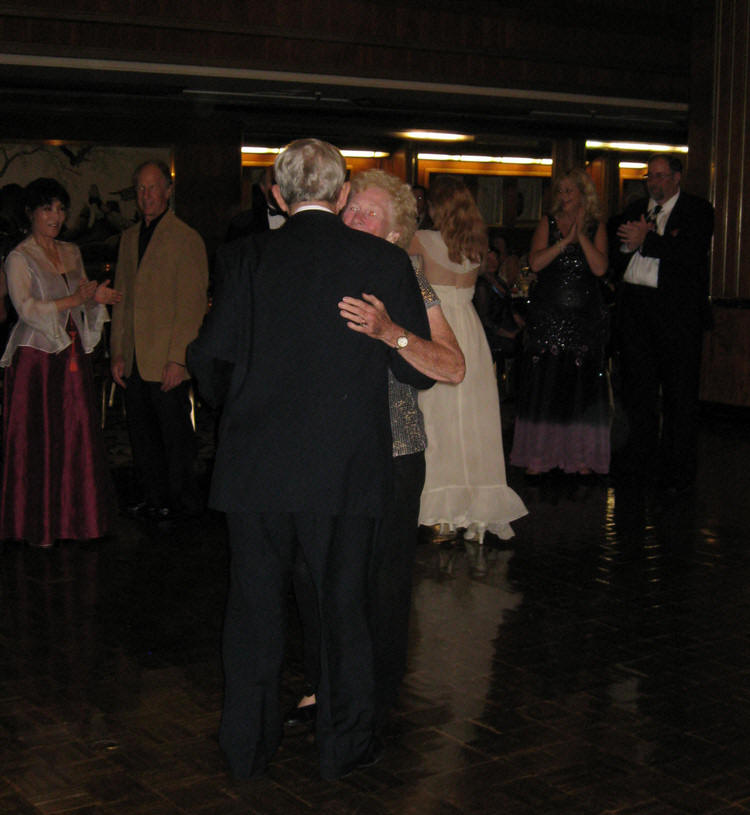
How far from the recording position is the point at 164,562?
5.19 metres

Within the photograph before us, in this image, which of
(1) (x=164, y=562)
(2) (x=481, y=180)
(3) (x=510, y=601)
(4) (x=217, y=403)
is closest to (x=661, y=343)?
(3) (x=510, y=601)

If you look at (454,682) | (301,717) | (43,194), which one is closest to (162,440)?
(43,194)

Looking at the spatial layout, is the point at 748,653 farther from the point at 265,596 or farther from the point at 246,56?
the point at 246,56

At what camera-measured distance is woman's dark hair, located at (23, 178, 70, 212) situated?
535 centimetres

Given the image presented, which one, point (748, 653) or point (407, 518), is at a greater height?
point (407, 518)

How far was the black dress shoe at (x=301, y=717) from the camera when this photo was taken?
339cm

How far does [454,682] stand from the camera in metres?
3.74

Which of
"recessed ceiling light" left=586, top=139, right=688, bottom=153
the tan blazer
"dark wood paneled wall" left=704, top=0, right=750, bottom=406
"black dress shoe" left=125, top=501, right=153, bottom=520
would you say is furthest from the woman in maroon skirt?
"recessed ceiling light" left=586, top=139, right=688, bottom=153

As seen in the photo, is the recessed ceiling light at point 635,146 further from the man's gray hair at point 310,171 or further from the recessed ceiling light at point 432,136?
the man's gray hair at point 310,171

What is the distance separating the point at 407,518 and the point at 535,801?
82 centimetres

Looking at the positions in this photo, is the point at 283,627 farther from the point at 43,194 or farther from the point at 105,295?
the point at 43,194

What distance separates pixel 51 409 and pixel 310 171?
2.96 metres

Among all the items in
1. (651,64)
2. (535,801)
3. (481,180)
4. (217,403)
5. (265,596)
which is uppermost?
(651,64)

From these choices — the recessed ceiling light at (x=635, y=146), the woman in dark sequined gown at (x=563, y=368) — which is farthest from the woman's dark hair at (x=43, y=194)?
the recessed ceiling light at (x=635, y=146)
